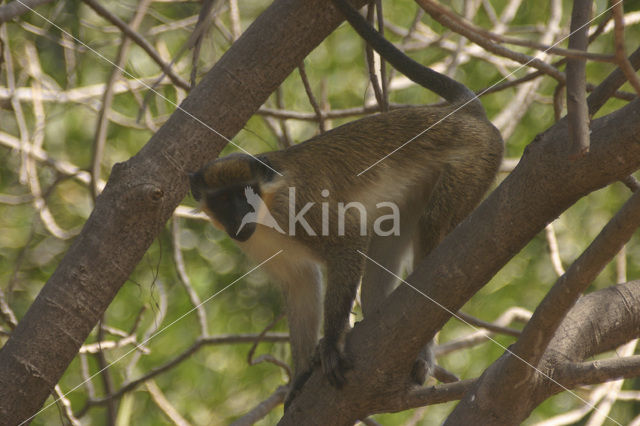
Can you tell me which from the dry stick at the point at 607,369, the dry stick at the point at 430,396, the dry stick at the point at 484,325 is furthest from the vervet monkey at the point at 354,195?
the dry stick at the point at 607,369

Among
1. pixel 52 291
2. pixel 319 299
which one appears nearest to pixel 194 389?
pixel 319 299

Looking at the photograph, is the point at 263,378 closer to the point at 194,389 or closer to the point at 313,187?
the point at 194,389

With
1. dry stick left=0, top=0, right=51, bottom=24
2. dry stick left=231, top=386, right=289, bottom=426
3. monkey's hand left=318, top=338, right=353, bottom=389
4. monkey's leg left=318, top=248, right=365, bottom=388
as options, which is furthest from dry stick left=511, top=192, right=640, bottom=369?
dry stick left=0, top=0, right=51, bottom=24

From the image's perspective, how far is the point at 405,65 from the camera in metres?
3.99

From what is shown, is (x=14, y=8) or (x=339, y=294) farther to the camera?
(x=339, y=294)

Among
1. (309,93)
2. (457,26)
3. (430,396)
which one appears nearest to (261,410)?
(430,396)

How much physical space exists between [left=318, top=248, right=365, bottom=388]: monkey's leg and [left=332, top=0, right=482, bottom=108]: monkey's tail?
1.04m

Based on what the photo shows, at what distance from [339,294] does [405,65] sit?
1.29 meters

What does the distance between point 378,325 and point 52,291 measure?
52.2 inches

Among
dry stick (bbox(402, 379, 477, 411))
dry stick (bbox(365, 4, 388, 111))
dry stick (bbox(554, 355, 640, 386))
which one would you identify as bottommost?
dry stick (bbox(554, 355, 640, 386))

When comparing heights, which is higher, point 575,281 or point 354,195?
point 354,195

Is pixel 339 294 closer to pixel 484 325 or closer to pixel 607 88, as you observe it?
pixel 484 325

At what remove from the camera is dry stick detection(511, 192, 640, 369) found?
2.12m

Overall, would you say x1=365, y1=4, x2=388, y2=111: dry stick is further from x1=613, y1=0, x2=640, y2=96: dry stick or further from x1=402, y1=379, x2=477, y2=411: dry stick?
x1=613, y1=0, x2=640, y2=96: dry stick
